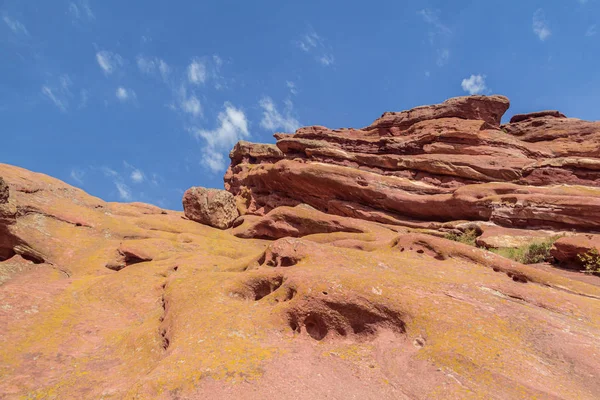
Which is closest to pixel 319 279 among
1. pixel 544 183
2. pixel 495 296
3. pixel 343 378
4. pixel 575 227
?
pixel 343 378

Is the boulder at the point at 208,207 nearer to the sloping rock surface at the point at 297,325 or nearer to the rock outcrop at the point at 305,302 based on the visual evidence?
the rock outcrop at the point at 305,302

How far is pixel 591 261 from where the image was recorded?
1703 cm

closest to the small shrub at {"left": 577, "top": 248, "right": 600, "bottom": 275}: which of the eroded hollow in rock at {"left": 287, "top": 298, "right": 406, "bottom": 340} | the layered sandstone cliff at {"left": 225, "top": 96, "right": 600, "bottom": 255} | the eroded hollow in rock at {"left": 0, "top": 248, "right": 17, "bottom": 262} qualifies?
the layered sandstone cliff at {"left": 225, "top": 96, "right": 600, "bottom": 255}

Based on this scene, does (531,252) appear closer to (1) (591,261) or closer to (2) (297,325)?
(1) (591,261)

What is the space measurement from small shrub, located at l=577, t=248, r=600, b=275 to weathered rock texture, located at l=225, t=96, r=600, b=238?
6939 millimetres

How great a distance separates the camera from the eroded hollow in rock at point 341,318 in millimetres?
9400

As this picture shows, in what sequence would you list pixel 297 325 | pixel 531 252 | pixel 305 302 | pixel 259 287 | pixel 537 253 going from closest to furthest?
pixel 297 325 → pixel 305 302 → pixel 259 287 → pixel 537 253 → pixel 531 252

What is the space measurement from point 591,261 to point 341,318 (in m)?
15.0

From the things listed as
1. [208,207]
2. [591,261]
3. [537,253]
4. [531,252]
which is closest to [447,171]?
[531,252]

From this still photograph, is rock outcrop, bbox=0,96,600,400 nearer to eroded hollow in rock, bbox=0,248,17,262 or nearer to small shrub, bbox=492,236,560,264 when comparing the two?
eroded hollow in rock, bbox=0,248,17,262

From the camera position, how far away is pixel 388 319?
9.40 m

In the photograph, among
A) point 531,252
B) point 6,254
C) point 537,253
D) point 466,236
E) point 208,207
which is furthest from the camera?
point 208,207

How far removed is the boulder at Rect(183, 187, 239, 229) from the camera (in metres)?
32.8

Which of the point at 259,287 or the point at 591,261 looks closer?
the point at 259,287
